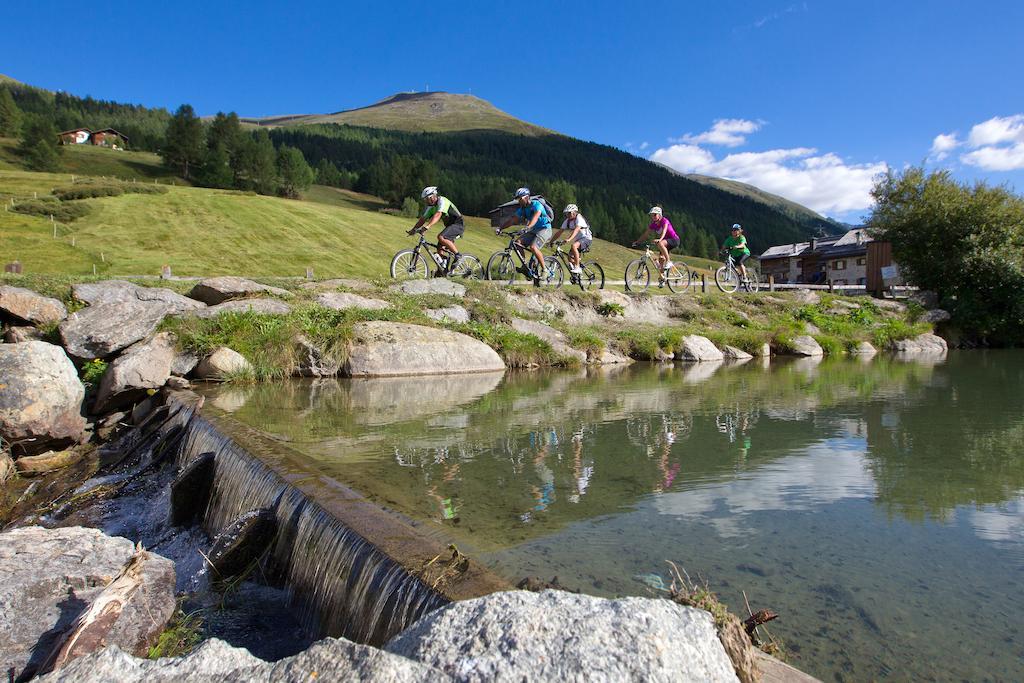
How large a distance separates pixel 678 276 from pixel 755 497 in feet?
61.8

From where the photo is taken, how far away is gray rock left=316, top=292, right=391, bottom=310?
52.2 ft

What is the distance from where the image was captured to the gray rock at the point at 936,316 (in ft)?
93.0

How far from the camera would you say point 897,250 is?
36.1 m

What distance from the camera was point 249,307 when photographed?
14.0m

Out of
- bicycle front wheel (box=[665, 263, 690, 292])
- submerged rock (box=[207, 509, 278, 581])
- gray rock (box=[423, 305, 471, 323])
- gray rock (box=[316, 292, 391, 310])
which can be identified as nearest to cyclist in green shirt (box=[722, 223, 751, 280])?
bicycle front wheel (box=[665, 263, 690, 292])

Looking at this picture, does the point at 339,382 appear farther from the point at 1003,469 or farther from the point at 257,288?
the point at 1003,469

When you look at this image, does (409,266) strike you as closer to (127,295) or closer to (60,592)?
(127,295)

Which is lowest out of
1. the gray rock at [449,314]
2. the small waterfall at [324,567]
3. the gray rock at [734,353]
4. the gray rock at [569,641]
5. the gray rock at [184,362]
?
the gray rock at [734,353]

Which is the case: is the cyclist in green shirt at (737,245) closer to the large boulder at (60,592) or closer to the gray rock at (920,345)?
the gray rock at (920,345)

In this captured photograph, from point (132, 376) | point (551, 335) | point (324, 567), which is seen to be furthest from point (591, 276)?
point (324, 567)

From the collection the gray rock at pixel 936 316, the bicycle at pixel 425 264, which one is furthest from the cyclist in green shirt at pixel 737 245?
the gray rock at pixel 936 316

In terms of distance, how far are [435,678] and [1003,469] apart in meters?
5.79

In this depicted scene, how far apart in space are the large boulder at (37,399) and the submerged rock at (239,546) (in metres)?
5.61

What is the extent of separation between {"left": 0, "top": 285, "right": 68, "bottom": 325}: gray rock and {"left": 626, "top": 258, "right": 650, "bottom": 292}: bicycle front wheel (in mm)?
16781
